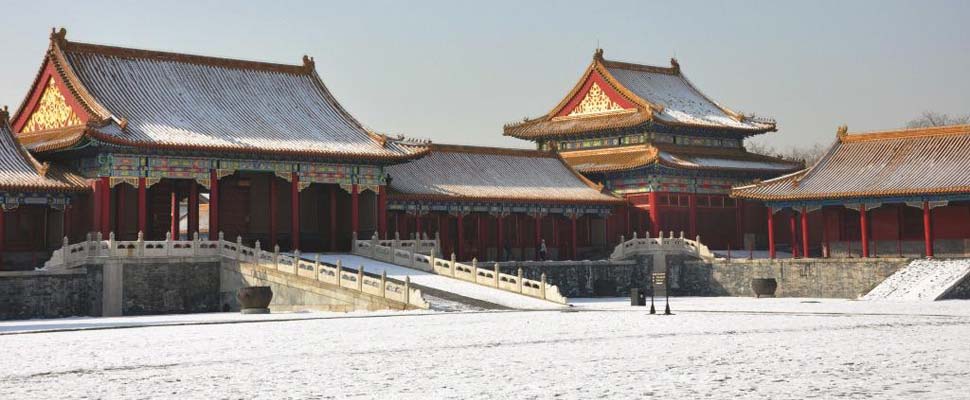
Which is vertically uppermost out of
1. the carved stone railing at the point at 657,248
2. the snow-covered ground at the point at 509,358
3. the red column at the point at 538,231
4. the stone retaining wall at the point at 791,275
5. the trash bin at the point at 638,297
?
the red column at the point at 538,231

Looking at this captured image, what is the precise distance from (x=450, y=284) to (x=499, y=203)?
16957mm

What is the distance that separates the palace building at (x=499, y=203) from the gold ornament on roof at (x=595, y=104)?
581 centimetres

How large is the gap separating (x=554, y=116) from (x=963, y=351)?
5325 cm

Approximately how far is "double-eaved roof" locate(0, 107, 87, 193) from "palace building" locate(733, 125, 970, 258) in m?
29.1

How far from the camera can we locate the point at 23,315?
150 feet

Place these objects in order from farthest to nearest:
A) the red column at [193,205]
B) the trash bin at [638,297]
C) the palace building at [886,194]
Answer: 1. the palace building at [886,194]
2. the red column at [193,205]
3. the trash bin at [638,297]

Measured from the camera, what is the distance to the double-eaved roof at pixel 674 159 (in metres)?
70.4

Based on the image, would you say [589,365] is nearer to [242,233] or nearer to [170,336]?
[170,336]

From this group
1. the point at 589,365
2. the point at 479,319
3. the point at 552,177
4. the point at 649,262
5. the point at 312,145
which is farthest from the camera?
the point at 552,177

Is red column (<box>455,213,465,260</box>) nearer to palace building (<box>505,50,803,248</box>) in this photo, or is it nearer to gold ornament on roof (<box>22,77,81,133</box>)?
palace building (<box>505,50,803,248</box>)

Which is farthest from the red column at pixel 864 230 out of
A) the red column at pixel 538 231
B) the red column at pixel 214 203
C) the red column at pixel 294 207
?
the red column at pixel 214 203

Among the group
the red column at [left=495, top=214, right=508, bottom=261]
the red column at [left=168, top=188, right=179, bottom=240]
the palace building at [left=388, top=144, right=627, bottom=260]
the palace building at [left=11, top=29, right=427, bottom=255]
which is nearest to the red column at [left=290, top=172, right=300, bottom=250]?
the palace building at [left=11, top=29, right=427, bottom=255]

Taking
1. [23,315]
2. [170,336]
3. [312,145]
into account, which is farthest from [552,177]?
[170,336]

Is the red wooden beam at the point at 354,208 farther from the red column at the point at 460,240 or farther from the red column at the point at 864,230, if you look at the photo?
the red column at the point at 864,230
